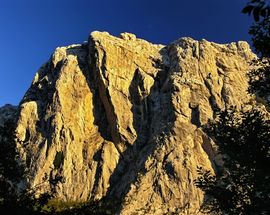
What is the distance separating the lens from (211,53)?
484 ft

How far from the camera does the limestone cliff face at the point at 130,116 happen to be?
116m

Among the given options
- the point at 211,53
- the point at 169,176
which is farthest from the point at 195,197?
the point at 211,53

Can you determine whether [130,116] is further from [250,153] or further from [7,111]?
[250,153]

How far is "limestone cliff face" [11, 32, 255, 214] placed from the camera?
116 meters

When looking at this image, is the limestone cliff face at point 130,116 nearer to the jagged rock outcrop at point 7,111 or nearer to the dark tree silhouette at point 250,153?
the jagged rock outcrop at point 7,111

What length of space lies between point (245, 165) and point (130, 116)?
115437 mm

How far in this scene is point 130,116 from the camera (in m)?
136

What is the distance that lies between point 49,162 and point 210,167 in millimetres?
48481

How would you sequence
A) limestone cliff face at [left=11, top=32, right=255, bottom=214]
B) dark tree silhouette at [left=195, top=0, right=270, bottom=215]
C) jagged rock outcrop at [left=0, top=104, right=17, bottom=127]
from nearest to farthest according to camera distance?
1. dark tree silhouette at [left=195, top=0, right=270, bottom=215]
2. limestone cliff face at [left=11, top=32, right=255, bottom=214]
3. jagged rock outcrop at [left=0, top=104, right=17, bottom=127]

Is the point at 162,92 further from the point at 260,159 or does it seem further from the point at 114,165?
the point at 260,159

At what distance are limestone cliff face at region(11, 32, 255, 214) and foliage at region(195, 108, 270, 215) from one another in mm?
87107

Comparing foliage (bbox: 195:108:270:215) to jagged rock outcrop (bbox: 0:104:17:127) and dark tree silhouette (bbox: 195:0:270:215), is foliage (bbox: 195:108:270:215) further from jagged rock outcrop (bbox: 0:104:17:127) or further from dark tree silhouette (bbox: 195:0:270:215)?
jagged rock outcrop (bbox: 0:104:17:127)

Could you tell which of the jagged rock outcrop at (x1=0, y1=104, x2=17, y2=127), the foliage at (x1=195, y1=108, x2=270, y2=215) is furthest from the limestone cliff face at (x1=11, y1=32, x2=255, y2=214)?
the foliage at (x1=195, y1=108, x2=270, y2=215)

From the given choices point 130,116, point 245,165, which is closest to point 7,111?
point 130,116
